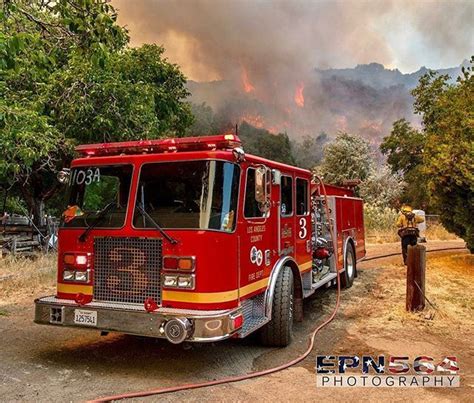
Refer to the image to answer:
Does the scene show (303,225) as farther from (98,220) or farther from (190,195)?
(98,220)

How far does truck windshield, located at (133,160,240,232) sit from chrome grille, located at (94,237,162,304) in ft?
0.83

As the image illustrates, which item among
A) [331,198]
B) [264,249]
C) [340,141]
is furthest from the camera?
[340,141]

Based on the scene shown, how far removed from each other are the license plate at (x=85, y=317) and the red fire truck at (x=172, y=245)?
0.01m

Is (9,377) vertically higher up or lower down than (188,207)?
lower down

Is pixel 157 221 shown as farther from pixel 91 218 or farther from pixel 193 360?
pixel 193 360

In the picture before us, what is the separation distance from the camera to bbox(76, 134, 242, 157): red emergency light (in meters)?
4.91

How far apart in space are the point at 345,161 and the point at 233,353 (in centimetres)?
3147

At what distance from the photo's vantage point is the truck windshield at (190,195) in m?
4.75

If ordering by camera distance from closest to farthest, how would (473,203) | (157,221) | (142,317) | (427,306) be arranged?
1. (142,317)
2. (157,221)
3. (427,306)
4. (473,203)

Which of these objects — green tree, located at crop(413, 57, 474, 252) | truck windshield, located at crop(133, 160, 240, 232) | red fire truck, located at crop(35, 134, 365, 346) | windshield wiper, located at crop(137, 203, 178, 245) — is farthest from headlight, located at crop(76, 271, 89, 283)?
green tree, located at crop(413, 57, 474, 252)

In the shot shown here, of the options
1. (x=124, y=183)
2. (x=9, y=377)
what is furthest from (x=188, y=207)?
(x=9, y=377)

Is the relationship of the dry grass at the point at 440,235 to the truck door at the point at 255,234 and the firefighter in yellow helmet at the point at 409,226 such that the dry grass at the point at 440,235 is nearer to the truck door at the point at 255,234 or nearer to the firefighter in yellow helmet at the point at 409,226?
the firefighter in yellow helmet at the point at 409,226

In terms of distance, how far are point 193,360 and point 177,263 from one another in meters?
1.32

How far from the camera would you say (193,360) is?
5.27m
